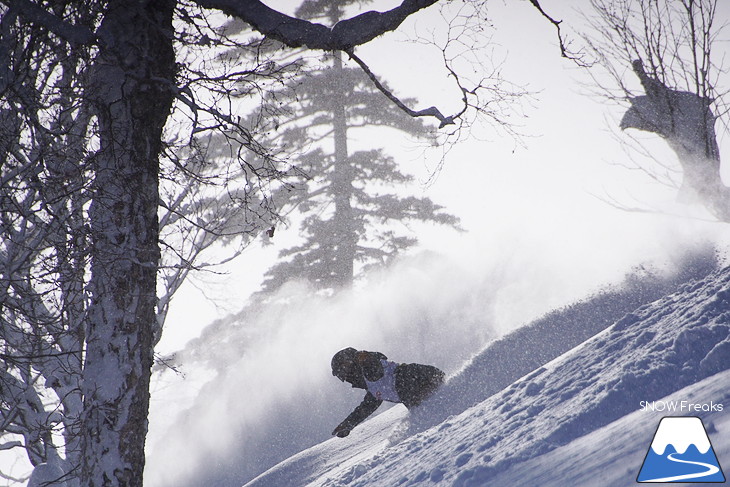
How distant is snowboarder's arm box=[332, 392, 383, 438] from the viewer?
7078 mm

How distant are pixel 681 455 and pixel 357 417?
15.6 feet

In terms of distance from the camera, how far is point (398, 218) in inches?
709

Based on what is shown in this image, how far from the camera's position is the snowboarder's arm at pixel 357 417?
708 centimetres

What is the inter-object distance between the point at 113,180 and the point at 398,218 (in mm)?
14271

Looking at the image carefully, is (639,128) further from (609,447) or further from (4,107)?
(4,107)

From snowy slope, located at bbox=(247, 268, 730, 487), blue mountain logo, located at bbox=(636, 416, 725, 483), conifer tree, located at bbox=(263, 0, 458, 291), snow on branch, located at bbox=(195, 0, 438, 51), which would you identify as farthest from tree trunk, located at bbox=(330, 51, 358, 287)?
blue mountain logo, located at bbox=(636, 416, 725, 483)

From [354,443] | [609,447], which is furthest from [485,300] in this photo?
[609,447]

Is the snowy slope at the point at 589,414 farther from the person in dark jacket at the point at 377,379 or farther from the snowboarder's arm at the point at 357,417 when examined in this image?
the person in dark jacket at the point at 377,379

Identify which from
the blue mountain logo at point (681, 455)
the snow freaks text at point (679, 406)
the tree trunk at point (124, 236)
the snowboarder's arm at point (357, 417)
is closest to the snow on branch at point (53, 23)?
the tree trunk at point (124, 236)

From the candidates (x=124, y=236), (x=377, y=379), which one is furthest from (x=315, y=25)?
(x=377, y=379)

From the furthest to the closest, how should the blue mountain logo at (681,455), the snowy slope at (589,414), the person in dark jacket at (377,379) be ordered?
the person in dark jacket at (377,379) → the snowy slope at (589,414) → the blue mountain logo at (681,455)

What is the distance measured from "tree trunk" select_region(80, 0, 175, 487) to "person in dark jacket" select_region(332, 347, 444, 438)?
360cm

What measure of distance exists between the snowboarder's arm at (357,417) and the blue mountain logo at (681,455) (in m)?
4.52

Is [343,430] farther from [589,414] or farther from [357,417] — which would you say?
[589,414]
